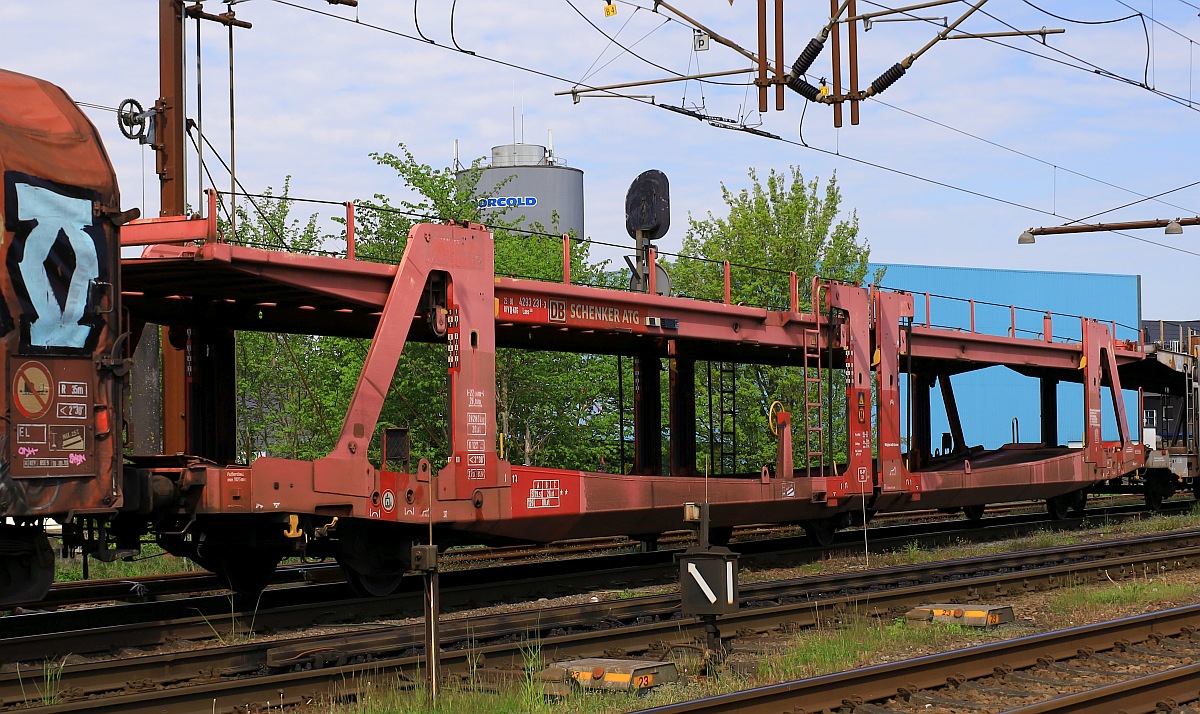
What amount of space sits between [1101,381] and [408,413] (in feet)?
49.3

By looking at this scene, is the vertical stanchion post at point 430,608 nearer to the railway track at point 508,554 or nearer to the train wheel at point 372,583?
the train wheel at point 372,583

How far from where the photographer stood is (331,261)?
499 inches

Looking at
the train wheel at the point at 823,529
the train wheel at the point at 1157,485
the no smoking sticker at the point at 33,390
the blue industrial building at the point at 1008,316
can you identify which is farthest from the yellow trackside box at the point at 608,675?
the blue industrial building at the point at 1008,316

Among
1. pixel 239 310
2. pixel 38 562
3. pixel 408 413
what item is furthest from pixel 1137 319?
pixel 38 562

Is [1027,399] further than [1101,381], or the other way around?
[1027,399]

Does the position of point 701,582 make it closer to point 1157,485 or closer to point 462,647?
point 462,647

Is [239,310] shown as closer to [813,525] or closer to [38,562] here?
[38,562]

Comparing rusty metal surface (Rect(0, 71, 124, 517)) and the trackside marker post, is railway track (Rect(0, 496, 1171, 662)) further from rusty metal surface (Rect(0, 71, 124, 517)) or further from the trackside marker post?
the trackside marker post

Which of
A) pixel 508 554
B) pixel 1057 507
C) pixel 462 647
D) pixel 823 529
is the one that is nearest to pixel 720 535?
pixel 823 529

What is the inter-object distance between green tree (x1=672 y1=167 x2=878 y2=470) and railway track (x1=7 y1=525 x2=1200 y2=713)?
20109mm

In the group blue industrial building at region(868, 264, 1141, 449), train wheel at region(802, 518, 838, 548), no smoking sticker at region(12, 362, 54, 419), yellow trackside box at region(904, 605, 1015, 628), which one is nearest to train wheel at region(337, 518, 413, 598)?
no smoking sticker at region(12, 362, 54, 419)

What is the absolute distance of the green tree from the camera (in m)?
35.5

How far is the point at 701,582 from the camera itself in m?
9.66

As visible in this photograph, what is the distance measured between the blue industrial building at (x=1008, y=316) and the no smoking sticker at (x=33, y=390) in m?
51.4
